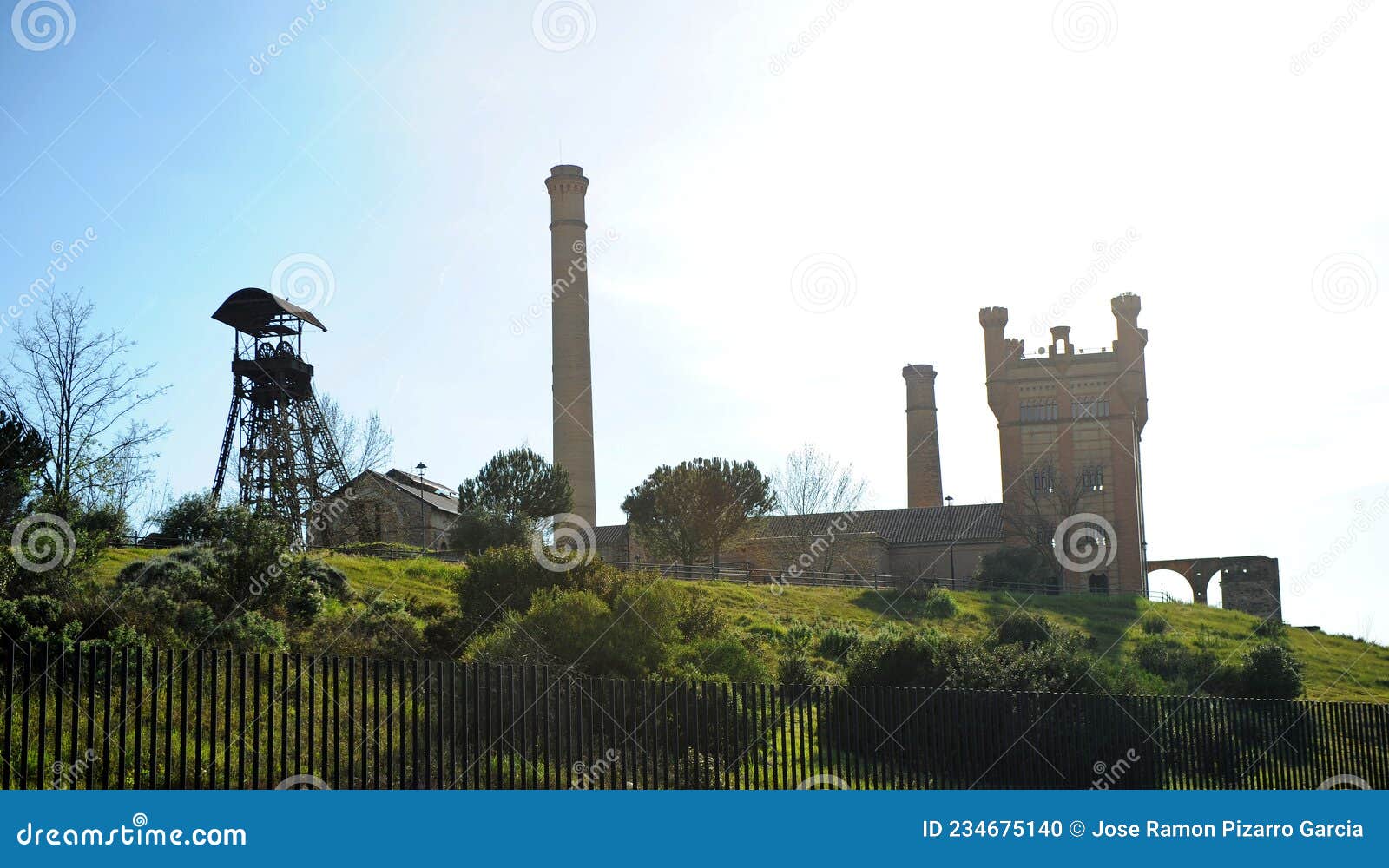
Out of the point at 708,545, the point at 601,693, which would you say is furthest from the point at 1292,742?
the point at 708,545

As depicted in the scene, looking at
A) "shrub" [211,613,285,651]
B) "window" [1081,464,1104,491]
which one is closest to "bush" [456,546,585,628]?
"shrub" [211,613,285,651]

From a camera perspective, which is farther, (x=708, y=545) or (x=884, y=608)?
(x=708, y=545)

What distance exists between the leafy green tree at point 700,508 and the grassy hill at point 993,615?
24.8 feet

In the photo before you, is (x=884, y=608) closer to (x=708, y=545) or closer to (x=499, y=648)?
(x=708, y=545)

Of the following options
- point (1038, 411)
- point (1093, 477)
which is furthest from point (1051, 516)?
point (1038, 411)

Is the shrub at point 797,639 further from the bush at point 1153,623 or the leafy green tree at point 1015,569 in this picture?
the leafy green tree at point 1015,569

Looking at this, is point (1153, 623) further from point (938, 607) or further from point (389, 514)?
point (389, 514)

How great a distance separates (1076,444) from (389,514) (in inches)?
1403

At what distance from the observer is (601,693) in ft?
38.8

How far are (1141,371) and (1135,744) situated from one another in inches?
2202

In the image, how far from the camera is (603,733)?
1202 centimetres

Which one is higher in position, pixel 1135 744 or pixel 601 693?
pixel 601 693

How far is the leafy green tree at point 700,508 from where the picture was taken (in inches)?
2272

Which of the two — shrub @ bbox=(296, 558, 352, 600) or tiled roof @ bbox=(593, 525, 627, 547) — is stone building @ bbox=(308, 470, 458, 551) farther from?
shrub @ bbox=(296, 558, 352, 600)
